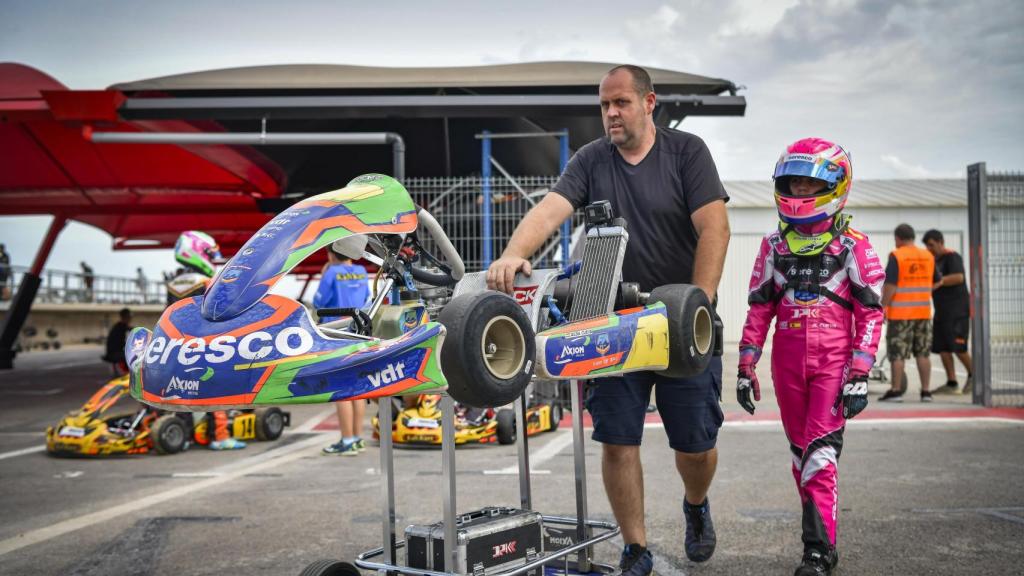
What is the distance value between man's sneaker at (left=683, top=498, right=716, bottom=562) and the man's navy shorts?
34 cm

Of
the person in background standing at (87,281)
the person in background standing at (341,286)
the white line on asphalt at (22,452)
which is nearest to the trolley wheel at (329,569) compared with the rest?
the person in background standing at (341,286)

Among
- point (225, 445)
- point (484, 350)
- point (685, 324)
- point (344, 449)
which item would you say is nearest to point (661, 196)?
point (685, 324)

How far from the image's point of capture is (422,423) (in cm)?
806

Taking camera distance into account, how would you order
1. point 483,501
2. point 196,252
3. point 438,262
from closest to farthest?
point 438,262 < point 483,501 < point 196,252

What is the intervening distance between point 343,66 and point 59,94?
358 centimetres

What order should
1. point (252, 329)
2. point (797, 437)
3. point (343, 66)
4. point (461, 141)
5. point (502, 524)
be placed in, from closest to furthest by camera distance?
1. point (252, 329)
2. point (502, 524)
3. point (797, 437)
4. point (343, 66)
5. point (461, 141)

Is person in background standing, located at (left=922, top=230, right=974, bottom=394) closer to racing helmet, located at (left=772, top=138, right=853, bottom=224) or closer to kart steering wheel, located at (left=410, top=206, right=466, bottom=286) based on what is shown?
racing helmet, located at (left=772, top=138, right=853, bottom=224)

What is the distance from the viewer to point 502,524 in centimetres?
309

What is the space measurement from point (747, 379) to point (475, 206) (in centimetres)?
683

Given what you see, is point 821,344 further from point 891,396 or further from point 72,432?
point 891,396

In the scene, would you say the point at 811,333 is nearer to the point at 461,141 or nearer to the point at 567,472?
the point at 567,472

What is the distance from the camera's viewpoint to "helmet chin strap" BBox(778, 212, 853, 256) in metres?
4.06

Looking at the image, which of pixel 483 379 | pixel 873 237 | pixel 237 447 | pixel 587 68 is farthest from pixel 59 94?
pixel 873 237

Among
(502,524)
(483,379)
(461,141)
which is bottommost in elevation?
(502,524)
